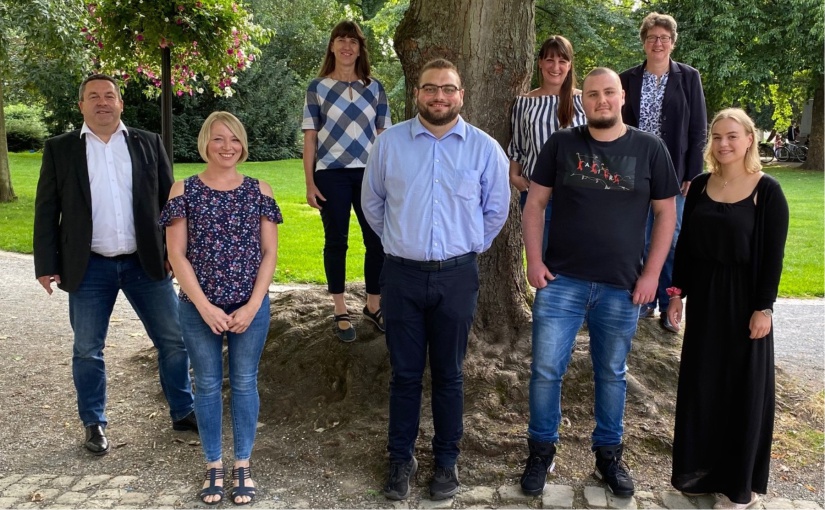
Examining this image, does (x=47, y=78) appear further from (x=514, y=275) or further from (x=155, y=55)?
(x=514, y=275)

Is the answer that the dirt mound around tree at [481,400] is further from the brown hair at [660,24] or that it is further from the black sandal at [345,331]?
the brown hair at [660,24]

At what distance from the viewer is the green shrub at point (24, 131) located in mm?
35094

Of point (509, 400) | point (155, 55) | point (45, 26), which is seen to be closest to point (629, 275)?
point (509, 400)

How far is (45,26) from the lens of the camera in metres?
12.4

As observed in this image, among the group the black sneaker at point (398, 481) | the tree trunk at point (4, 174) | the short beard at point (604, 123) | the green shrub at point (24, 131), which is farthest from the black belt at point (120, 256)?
the green shrub at point (24, 131)

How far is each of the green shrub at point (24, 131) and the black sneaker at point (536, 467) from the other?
1404 inches

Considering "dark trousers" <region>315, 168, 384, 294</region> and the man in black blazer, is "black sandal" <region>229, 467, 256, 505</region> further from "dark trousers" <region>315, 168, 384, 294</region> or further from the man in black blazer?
"dark trousers" <region>315, 168, 384, 294</region>

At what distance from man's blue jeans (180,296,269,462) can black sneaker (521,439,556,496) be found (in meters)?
1.43

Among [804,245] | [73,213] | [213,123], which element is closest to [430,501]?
[213,123]

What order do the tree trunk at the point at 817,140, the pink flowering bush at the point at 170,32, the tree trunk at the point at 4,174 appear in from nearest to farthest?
the pink flowering bush at the point at 170,32 < the tree trunk at the point at 4,174 < the tree trunk at the point at 817,140

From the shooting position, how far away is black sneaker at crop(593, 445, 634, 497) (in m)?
3.86

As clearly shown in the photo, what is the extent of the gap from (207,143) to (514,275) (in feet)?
7.89

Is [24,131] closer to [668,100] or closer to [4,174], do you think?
[4,174]

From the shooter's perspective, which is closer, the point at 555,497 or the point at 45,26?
the point at 555,497
